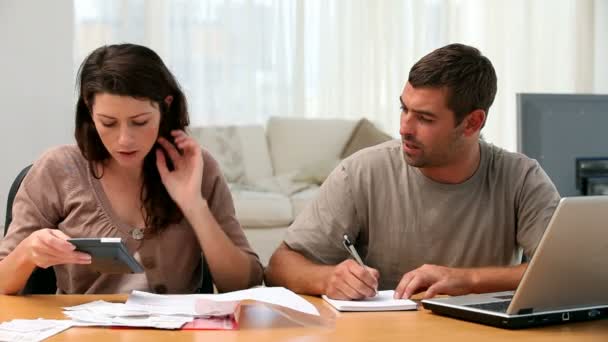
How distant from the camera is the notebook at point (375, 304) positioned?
1559mm

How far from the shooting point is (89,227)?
1.90 meters

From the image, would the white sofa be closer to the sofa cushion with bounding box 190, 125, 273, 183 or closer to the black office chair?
the sofa cushion with bounding box 190, 125, 273, 183

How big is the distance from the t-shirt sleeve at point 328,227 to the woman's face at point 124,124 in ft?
1.29

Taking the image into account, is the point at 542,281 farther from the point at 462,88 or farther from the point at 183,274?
the point at 183,274

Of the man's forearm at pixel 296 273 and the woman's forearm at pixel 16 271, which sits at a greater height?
the woman's forearm at pixel 16 271

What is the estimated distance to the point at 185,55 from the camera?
5.46 m

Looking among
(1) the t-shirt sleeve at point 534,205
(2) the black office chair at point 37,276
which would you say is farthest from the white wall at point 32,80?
(1) the t-shirt sleeve at point 534,205

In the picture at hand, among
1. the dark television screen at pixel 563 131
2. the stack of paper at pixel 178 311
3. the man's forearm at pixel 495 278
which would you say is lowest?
the man's forearm at pixel 495 278

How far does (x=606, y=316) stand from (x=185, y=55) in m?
4.22

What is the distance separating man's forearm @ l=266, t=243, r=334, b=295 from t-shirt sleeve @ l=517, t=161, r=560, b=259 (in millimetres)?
480

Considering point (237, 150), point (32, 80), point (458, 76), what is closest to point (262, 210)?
point (237, 150)

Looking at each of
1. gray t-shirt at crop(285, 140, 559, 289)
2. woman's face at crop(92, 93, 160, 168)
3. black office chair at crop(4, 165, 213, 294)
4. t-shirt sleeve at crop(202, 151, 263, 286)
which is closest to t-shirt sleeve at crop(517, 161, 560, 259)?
gray t-shirt at crop(285, 140, 559, 289)

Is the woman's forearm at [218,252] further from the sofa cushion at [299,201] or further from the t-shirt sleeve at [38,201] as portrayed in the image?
the sofa cushion at [299,201]

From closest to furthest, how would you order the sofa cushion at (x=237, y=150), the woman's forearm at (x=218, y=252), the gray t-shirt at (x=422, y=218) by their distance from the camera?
the woman's forearm at (x=218, y=252) < the gray t-shirt at (x=422, y=218) < the sofa cushion at (x=237, y=150)
